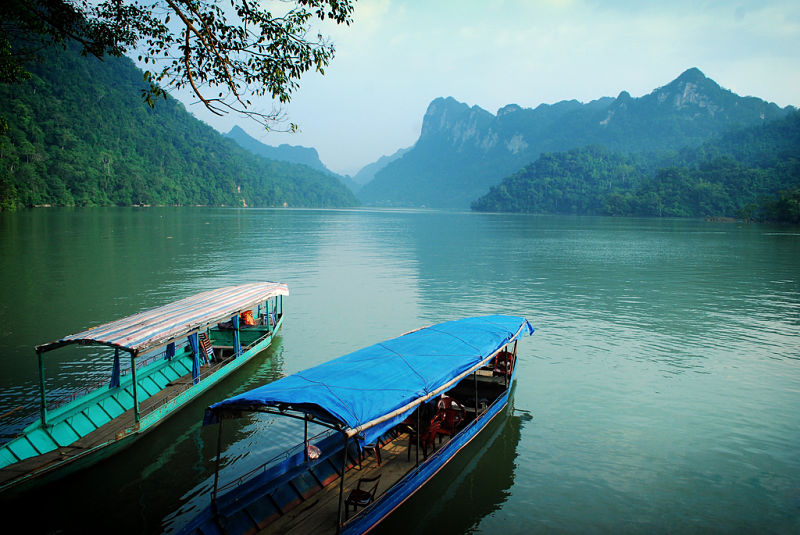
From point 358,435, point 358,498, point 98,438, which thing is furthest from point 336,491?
point 98,438

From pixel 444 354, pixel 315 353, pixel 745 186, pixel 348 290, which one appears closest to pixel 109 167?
pixel 348 290

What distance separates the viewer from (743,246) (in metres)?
57.4

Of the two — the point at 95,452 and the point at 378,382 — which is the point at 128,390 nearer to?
the point at 95,452

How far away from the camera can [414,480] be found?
8625 millimetres

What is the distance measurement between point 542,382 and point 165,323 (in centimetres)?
1103

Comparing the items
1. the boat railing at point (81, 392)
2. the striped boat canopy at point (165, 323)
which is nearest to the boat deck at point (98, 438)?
the boat railing at point (81, 392)

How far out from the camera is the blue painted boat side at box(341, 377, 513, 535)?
7.39 metres

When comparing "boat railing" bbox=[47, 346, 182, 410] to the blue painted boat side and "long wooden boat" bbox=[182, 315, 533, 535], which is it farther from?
the blue painted boat side

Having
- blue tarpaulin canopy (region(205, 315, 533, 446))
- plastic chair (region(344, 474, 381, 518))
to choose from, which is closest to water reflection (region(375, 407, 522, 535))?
plastic chair (region(344, 474, 381, 518))

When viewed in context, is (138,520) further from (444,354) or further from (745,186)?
(745,186)

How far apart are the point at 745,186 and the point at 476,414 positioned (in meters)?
144

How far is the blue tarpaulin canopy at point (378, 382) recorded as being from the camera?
7281 millimetres

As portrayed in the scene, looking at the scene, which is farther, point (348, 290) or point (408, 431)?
point (348, 290)

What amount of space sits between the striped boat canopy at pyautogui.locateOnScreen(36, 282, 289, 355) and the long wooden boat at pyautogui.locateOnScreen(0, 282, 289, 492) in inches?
0.7
